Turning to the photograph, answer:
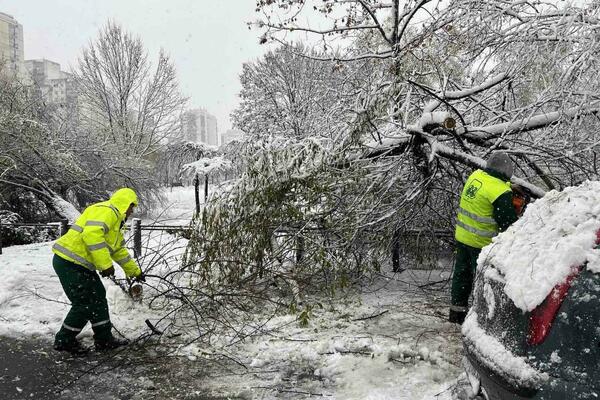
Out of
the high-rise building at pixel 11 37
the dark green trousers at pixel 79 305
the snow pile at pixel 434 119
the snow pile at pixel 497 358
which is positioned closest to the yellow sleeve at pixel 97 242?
the dark green trousers at pixel 79 305

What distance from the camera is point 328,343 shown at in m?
4.12

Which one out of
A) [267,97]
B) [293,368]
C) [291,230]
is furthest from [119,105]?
[293,368]

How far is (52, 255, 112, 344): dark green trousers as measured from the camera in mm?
4141

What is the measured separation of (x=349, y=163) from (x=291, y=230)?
1.10 m

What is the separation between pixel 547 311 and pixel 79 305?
12.2 feet

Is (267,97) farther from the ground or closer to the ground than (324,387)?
farther from the ground

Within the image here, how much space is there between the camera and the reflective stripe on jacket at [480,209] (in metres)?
4.21

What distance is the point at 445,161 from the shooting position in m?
5.91

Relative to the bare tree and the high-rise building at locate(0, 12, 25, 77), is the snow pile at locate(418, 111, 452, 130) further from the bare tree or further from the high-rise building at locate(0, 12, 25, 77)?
the high-rise building at locate(0, 12, 25, 77)

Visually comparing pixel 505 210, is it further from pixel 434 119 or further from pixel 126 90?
pixel 126 90

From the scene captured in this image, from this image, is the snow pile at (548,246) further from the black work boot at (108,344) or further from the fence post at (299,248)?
the black work boot at (108,344)

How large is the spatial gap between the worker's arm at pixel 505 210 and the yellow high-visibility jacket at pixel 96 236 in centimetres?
340

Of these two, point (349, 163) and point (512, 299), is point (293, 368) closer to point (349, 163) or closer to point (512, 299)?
point (512, 299)

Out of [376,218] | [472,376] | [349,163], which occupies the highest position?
[349,163]
